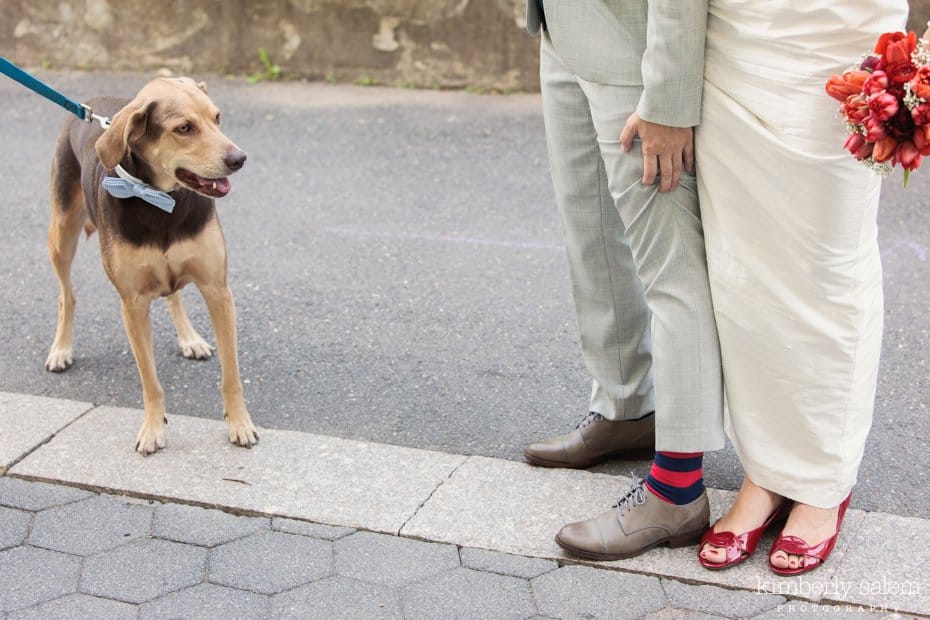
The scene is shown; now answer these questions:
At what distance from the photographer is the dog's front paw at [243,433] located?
3592 mm

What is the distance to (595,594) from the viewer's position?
2.82 metres

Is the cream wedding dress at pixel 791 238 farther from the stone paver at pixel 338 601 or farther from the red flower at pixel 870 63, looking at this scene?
the stone paver at pixel 338 601

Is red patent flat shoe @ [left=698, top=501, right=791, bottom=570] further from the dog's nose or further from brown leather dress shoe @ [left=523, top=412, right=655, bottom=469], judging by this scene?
the dog's nose

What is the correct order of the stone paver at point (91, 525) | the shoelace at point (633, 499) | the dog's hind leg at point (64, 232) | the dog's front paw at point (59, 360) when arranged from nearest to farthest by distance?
the shoelace at point (633, 499), the stone paver at point (91, 525), the dog's hind leg at point (64, 232), the dog's front paw at point (59, 360)

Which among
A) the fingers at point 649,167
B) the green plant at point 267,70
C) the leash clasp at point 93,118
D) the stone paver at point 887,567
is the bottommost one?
the stone paver at point 887,567

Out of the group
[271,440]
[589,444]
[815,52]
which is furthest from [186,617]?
[815,52]

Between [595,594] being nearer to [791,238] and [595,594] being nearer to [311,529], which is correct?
[311,529]

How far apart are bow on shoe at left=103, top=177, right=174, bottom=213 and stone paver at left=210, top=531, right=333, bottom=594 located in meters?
1.12

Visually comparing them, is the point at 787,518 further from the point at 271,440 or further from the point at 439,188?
the point at 439,188

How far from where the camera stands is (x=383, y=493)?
3293 millimetres

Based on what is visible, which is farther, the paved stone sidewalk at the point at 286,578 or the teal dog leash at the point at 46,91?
the teal dog leash at the point at 46,91

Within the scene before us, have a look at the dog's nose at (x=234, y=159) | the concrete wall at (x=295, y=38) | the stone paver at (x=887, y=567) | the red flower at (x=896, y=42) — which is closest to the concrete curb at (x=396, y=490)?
the stone paver at (x=887, y=567)

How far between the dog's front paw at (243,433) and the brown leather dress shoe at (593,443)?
968 millimetres

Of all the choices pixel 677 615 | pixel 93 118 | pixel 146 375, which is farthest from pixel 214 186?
pixel 677 615
